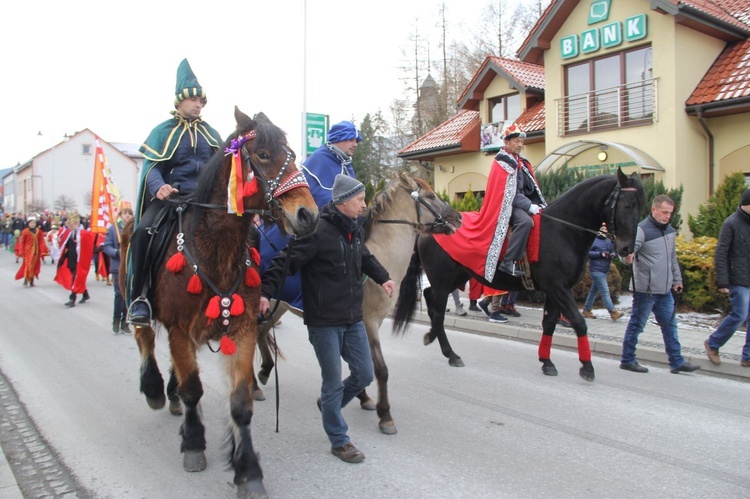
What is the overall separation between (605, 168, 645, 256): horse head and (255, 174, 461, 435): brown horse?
1.97 metres

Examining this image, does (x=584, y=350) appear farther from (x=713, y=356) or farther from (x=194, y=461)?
(x=194, y=461)

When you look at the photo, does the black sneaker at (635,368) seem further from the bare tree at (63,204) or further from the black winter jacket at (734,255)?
the bare tree at (63,204)

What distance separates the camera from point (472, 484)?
12.5 ft

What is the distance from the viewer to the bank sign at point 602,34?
1638 cm

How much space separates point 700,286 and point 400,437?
7.37 m

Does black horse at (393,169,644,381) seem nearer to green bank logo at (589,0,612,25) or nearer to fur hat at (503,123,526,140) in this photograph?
fur hat at (503,123,526,140)

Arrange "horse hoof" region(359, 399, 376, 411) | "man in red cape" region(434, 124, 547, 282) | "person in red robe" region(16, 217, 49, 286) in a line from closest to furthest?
"horse hoof" region(359, 399, 376, 411), "man in red cape" region(434, 124, 547, 282), "person in red robe" region(16, 217, 49, 286)

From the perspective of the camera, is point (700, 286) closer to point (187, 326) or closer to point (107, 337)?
point (187, 326)

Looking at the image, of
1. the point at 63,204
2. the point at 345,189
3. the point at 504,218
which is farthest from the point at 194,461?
the point at 63,204

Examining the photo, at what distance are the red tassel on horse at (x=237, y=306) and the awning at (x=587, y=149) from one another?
1271 cm

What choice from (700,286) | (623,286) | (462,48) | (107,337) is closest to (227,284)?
(107,337)

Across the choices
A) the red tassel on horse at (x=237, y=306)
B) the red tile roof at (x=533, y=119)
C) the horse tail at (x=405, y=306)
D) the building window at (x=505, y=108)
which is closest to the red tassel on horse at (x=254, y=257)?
the red tassel on horse at (x=237, y=306)

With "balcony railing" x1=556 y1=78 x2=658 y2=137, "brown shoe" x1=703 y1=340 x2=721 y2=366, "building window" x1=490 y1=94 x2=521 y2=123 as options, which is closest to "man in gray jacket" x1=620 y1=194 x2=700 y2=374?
"brown shoe" x1=703 y1=340 x2=721 y2=366

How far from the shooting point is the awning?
1564cm
